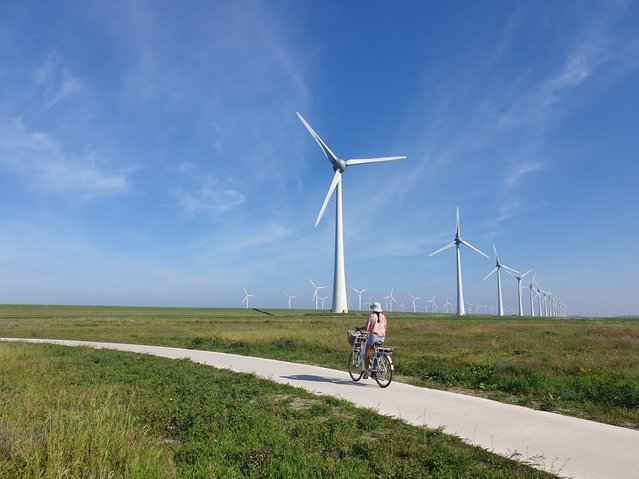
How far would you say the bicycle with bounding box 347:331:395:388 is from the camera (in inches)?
470

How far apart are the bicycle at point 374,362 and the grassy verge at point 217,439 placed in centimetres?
232

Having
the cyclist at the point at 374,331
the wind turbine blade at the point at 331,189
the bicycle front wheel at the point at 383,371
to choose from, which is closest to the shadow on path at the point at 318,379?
the cyclist at the point at 374,331

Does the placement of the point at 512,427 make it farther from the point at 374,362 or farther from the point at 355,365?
the point at 355,365

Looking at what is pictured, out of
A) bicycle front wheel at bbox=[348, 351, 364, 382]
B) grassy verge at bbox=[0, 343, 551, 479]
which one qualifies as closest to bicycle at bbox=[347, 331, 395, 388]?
bicycle front wheel at bbox=[348, 351, 364, 382]

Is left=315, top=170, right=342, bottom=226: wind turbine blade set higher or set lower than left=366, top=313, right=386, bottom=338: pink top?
higher

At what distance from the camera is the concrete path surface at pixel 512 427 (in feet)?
19.8

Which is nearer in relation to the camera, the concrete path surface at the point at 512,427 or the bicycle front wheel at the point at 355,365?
the concrete path surface at the point at 512,427

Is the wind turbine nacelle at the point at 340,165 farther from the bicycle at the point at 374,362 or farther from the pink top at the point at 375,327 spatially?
the pink top at the point at 375,327

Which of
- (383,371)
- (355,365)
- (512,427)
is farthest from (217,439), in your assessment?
(355,365)

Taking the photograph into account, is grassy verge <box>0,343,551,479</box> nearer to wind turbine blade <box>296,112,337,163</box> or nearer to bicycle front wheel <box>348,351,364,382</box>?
bicycle front wheel <box>348,351,364,382</box>

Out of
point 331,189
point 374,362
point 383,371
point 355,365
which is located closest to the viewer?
point 383,371

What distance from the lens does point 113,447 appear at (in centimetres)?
605

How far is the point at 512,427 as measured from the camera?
789 centimetres

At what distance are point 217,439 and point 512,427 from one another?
4.79 metres
